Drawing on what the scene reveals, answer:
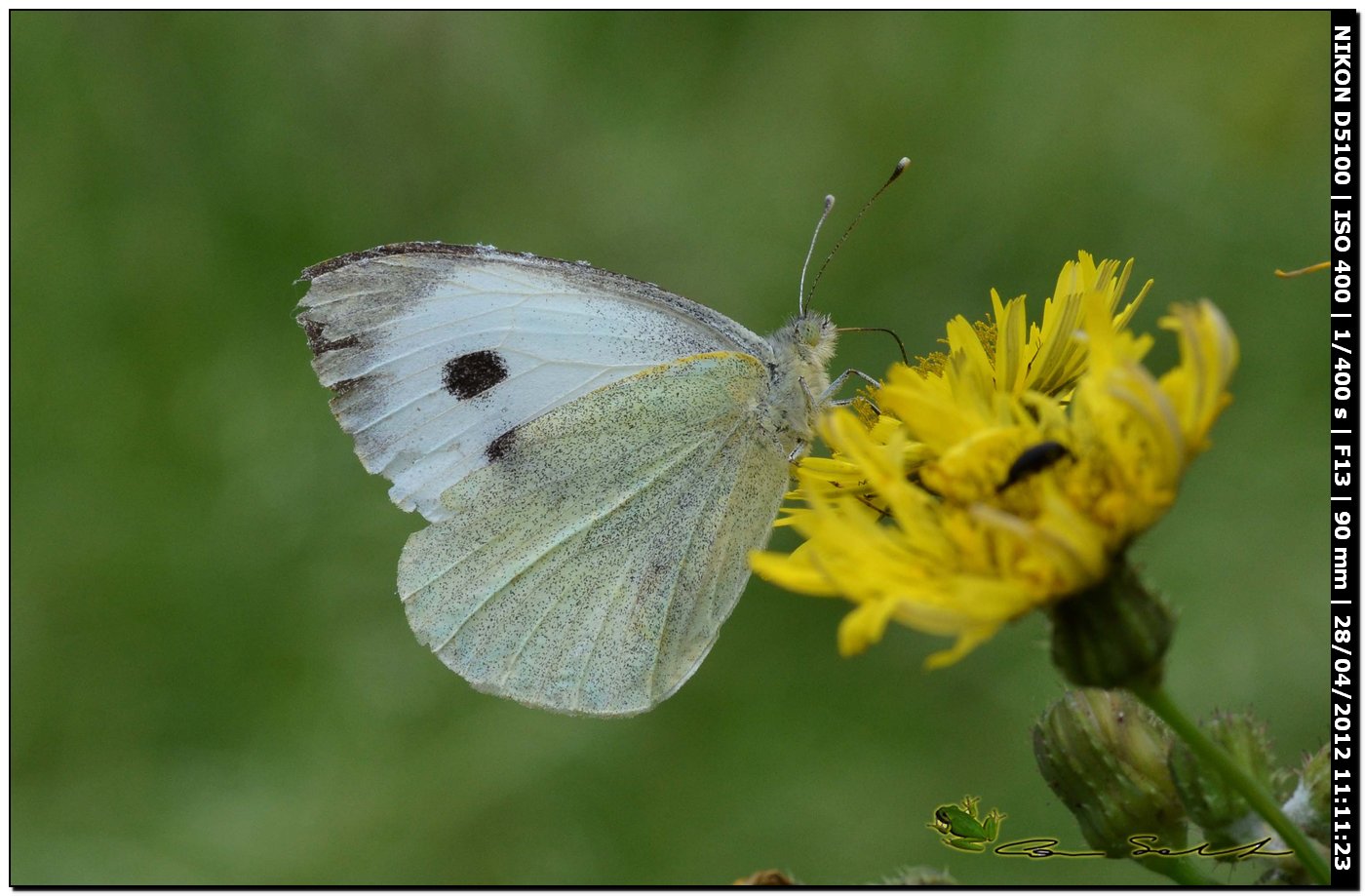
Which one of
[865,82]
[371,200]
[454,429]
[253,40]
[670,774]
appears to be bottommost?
[670,774]

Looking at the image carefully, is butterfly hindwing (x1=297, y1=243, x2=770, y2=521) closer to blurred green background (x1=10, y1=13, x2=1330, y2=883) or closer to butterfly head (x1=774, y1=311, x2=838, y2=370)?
butterfly head (x1=774, y1=311, x2=838, y2=370)

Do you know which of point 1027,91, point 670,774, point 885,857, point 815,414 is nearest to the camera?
point 815,414

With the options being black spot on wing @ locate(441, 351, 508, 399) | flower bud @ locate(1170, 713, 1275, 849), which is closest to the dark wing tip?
black spot on wing @ locate(441, 351, 508, 399)

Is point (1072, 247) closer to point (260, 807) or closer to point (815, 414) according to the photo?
point (815, 414)

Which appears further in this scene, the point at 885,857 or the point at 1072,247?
the point at 1072,247

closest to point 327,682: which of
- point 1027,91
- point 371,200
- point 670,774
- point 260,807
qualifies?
point 260,807

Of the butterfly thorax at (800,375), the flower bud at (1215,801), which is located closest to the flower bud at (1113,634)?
the flower bud at (1215,801)

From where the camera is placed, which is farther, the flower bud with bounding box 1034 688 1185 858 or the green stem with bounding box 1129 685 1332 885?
the flower bud with bounding box 1034 688 1185 858
